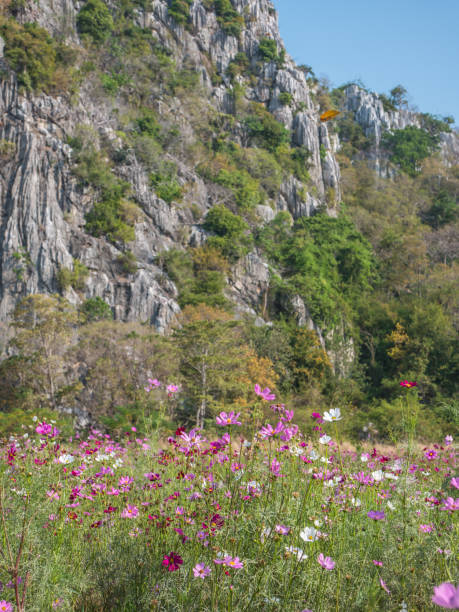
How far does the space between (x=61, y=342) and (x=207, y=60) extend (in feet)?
110

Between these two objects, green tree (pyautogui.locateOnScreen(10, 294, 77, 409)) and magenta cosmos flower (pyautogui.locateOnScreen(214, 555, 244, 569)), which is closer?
magenta cosmos flower (pyautogui.locateOnScreen(214, 555, 244, 569))

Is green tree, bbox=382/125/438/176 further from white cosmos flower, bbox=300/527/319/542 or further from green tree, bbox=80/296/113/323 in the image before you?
white cosmos flower, bbox=300/527/319/542

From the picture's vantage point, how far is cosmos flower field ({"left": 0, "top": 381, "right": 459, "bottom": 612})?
1.40 m

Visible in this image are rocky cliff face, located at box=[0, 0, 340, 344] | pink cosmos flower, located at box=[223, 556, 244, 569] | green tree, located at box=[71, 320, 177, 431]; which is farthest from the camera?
rocky cliff face, located at box=[0, 0, 340, 344]

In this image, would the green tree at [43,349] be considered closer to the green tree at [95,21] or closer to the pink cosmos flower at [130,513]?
the pink cosmos flower at [130,513]

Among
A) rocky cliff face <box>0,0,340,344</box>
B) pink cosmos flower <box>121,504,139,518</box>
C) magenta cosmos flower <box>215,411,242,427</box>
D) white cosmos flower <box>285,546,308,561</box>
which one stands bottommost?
pink cosmos flower <box>121,504,139,518</box>

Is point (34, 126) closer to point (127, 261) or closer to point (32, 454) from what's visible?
point (127, 261)

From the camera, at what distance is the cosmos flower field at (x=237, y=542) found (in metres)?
1.40

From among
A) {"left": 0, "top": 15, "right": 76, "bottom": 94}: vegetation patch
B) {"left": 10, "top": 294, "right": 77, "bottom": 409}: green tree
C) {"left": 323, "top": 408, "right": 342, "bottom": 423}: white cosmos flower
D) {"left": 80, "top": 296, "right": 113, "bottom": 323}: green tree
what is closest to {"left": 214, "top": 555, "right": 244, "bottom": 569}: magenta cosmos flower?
{"left": 323, "top": 408, "right": 342, "bottom": 423}: white cosmos flower

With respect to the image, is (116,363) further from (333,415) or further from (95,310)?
(333,415)

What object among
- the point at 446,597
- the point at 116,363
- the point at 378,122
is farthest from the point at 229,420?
the point at 378,122

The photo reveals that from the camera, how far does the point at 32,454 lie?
2754 mm

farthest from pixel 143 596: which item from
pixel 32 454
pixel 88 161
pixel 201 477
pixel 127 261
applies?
pixel 88 161

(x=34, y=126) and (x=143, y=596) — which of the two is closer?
(x=143, y=596)
